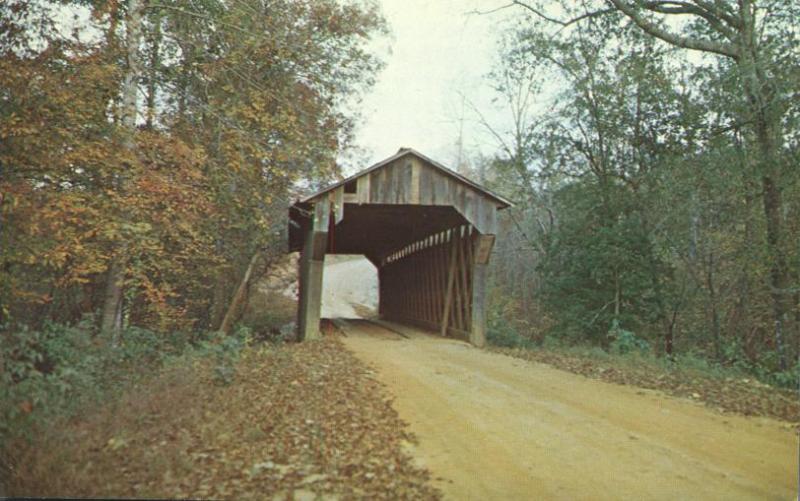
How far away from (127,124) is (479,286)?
8.40 metres

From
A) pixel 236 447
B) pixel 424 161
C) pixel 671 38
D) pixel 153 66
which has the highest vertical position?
pixel 671 38

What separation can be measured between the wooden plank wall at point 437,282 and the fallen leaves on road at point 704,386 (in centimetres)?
407

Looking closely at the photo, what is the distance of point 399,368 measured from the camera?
920cm

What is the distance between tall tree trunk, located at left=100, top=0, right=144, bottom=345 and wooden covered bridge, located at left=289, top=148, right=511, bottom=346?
3.97m

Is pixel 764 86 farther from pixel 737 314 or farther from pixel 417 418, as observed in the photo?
pixel 417 418

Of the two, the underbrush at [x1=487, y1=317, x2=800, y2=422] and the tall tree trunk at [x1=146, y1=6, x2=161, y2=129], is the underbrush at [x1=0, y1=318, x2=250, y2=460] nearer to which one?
the tall tree trunk at [x1=146, y1=6, x2=161, y2=129]

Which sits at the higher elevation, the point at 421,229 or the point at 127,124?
the point at 127,124

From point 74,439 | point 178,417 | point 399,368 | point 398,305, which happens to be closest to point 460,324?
point 399,368

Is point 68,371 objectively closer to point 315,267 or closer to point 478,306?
point 315,267

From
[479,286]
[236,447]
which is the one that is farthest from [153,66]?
[236,447]

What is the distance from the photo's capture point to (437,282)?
1669 cm

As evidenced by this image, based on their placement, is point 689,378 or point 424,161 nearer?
point 689,378

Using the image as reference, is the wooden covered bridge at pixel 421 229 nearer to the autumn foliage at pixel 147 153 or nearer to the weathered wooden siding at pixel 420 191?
the weathered wooden siding at pixel 420 191

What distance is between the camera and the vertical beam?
521 inches
